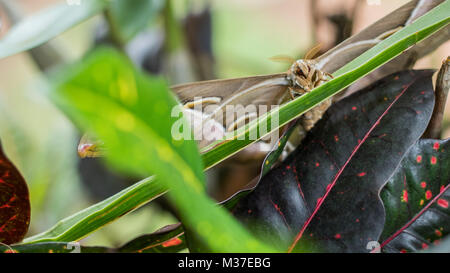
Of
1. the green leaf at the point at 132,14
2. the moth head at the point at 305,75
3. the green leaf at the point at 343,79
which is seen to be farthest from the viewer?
the green leaf at the point at 132,14

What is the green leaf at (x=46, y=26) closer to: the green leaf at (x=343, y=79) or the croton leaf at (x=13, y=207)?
the croton leaf at (x=13, y=207)

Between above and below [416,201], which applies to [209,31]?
above

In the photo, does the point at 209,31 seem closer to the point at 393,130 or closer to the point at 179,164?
the point at 393,130

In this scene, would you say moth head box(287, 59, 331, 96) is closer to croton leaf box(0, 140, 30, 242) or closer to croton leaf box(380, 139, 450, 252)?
croton leaf box(380, 139, 450, 252)

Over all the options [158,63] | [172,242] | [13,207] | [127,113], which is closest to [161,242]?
[172,242]

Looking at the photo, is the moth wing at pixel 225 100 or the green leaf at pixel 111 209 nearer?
the green leaf at pixel 111 209

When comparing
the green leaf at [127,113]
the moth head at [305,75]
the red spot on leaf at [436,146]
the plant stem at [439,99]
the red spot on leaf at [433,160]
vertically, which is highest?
the green leaf at [127,113]

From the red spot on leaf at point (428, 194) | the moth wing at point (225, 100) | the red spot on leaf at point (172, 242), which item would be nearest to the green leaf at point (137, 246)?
the red spot on leaf at point (172, 242)

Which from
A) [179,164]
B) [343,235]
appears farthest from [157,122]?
[343,235]
